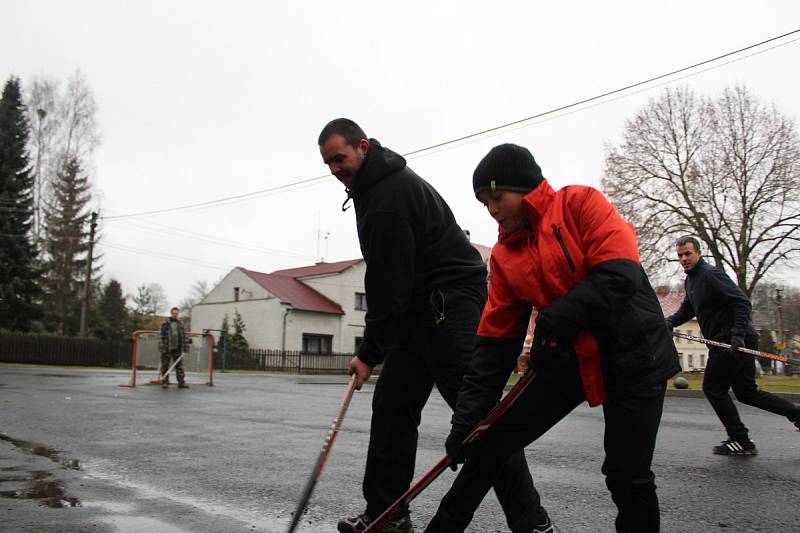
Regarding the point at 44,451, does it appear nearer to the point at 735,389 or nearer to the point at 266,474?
the point at 266,474

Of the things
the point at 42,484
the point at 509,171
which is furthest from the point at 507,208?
Answer: the point at 42,484

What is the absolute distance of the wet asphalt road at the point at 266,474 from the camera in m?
3.62

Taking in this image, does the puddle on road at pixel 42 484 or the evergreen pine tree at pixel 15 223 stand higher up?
the evergreen pine tree at pixel 15 223

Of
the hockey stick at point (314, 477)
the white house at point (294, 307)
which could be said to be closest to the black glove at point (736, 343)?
the hockey stick at point (314, 477)

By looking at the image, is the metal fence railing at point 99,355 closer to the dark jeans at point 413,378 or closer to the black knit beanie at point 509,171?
the dark jeans at point 413,378

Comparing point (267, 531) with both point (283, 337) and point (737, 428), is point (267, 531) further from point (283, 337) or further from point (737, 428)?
point (283, 337)

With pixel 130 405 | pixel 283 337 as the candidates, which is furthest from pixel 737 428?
pixel 283 337

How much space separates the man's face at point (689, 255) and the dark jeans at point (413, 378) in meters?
3.55

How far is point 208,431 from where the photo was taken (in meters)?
7.39

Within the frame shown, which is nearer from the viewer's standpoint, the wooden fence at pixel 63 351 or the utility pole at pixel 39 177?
the wooden fence at pixel 63 351

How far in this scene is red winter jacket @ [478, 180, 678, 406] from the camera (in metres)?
2.44

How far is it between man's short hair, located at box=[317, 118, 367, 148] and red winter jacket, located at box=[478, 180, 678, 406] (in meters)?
1.21

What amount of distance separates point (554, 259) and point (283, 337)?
42882 mm

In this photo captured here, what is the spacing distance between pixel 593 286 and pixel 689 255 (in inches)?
171
